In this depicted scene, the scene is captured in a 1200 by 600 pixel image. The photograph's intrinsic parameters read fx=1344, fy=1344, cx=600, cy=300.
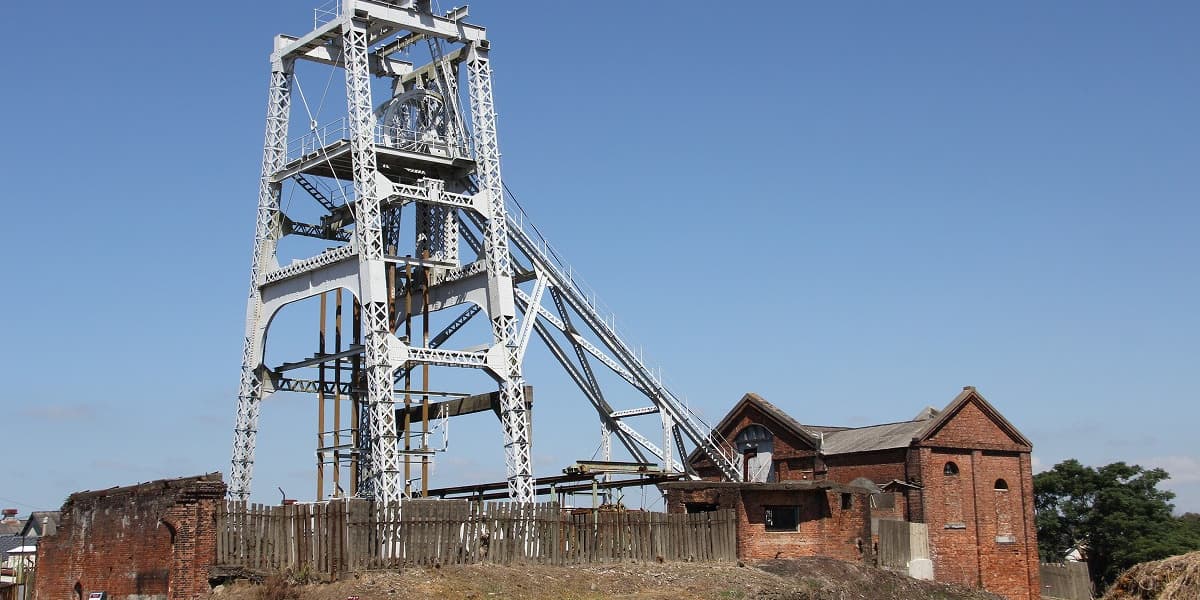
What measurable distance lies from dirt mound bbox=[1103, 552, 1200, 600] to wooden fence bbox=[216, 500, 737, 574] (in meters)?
13.4

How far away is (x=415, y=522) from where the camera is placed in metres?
28.8

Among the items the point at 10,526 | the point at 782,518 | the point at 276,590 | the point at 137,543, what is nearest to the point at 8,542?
the point at 10,526

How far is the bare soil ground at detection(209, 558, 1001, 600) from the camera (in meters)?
26.7

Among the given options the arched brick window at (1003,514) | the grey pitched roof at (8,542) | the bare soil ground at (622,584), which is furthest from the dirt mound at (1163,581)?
the grey pitched roof at (8,542)

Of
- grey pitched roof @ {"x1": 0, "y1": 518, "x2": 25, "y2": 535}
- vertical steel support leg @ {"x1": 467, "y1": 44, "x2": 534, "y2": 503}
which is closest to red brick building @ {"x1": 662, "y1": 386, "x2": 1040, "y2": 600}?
vertical steel support leg @ {"x1": 467, "y1": 44, "x2": 534, "y2": 503}

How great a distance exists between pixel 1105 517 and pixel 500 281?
38928 mm

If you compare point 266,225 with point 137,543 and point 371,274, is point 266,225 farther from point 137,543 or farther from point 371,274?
point 137,543

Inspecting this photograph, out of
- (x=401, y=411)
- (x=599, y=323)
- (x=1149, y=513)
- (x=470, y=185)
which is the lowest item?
(x=1149, y=513)

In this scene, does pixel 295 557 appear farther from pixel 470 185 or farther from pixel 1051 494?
pixel 1051 494

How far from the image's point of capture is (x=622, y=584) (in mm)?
29906

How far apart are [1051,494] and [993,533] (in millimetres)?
25767

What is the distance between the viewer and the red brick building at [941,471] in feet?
144

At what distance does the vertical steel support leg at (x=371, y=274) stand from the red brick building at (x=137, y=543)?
26.9ft

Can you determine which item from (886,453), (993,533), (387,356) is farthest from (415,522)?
(993,533)
